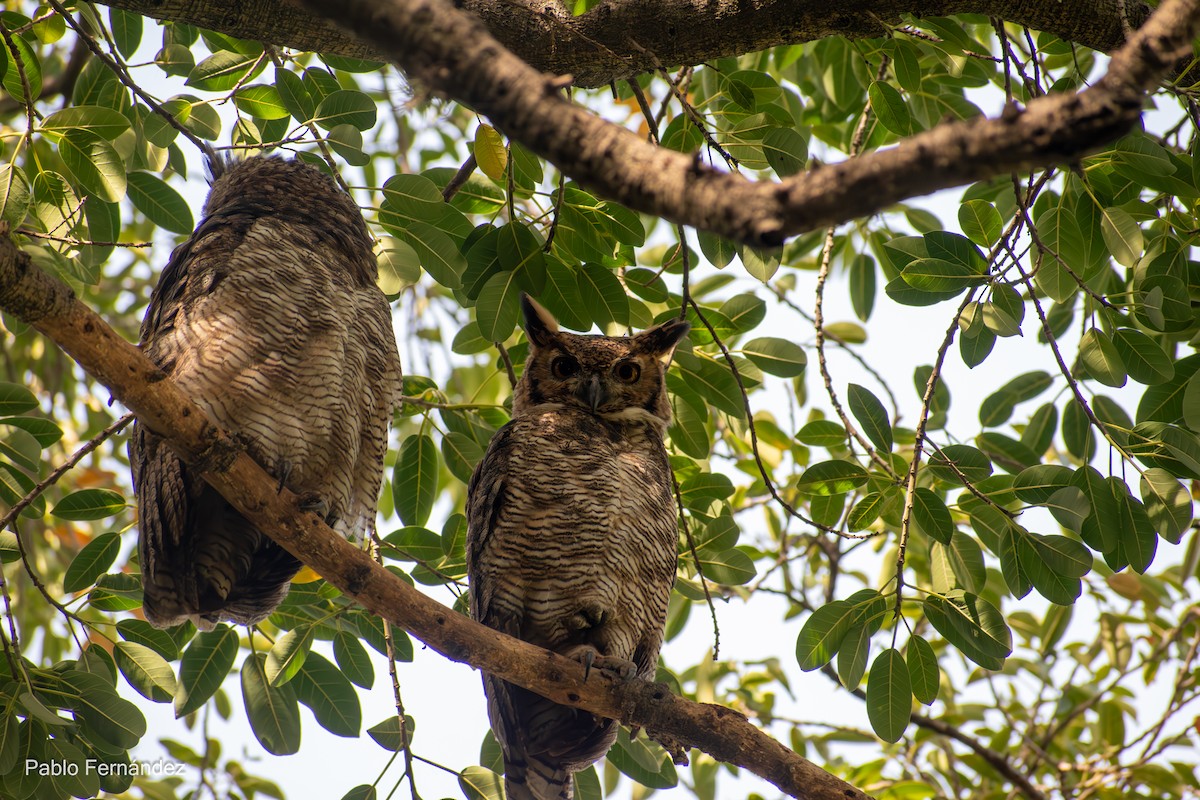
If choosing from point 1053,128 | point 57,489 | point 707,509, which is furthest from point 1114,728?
point 57,489

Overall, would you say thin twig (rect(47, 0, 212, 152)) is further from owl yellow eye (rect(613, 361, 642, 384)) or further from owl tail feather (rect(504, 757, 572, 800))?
owl tail feather (rect(504, 757, 572, 800))

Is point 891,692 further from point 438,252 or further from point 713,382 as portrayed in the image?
point 438,252

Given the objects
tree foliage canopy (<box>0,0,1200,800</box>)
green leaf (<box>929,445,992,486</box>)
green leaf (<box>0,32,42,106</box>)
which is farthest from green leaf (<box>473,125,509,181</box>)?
green leaf (<box>929,445,992,486</box>)

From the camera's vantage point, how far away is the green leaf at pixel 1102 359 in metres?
2.52

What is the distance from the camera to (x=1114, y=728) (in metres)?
4.43

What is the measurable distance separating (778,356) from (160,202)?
218 centimetres

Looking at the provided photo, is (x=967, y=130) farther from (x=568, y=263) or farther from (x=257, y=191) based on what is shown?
(x=257, y=191)

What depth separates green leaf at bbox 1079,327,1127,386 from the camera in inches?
99.3

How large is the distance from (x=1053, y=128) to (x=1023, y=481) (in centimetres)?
183

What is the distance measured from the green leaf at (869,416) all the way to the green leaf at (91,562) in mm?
2346

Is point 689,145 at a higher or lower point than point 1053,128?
higher

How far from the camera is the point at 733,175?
Answer: 1.11m

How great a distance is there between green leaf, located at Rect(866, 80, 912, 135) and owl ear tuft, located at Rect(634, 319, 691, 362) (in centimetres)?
91

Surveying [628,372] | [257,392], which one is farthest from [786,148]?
[257,392]
